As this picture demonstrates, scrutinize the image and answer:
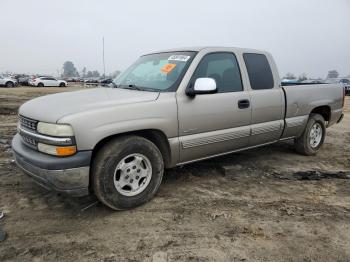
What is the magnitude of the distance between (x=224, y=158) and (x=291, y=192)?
1543 mm

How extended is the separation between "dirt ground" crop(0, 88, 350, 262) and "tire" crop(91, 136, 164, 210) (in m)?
0.16

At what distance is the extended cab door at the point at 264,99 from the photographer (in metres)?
4.77

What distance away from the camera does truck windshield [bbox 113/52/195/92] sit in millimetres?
4055

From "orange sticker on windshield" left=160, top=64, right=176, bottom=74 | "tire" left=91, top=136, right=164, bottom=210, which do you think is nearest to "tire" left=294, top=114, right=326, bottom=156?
"orange sticker on windshield" left=160, top=64, right=176, bottom=74

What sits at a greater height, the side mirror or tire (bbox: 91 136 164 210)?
the side mirror

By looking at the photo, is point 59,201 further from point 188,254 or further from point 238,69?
point 238,69

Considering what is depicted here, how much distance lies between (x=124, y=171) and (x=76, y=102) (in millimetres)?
889

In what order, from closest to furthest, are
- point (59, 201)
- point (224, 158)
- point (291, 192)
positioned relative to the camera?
point (59, 201) → point (291, 192) → point (224, 158)

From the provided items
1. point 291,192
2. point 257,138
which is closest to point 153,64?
point 257,138

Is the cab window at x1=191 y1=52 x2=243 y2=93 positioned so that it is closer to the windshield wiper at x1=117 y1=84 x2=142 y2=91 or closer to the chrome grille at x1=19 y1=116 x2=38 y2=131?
the windshield wiper at x1=117 y1=84 x2=142 y2=91

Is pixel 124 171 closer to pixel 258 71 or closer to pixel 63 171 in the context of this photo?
pixel 63 171

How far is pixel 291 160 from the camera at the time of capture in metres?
5.71

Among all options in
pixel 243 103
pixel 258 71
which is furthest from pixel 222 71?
Result: pixel 258 71

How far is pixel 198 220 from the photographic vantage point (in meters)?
3.44
